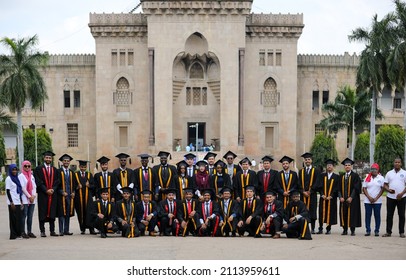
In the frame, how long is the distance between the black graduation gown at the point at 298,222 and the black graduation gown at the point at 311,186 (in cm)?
128

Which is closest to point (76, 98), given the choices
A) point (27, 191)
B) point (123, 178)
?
point (123, 178)

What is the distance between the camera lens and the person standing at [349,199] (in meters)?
20.6

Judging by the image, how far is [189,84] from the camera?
196ft

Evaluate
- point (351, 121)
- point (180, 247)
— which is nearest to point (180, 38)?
point (351, 121)

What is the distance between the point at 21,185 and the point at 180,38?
3894 cm

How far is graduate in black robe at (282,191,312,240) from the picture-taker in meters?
18.8

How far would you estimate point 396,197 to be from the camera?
20.0 meters

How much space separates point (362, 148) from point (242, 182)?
134 feet

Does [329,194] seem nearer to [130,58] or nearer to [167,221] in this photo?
[167,221]

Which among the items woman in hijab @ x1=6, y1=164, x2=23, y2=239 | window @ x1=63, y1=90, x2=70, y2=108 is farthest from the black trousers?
window @ x1=63, y1=90, x2=70, y2=108

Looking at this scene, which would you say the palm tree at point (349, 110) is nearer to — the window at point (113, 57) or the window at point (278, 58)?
the window at point (278, 58)

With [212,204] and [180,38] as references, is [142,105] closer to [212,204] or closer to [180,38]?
[180,38]

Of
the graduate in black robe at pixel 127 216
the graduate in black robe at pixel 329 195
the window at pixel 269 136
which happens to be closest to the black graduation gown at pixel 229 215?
the graduate in black robe at pixel 127 216

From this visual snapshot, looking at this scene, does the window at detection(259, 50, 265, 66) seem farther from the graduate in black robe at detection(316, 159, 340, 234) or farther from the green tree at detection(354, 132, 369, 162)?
the graduate in black robe at detection(316, 159, 340, 234)
